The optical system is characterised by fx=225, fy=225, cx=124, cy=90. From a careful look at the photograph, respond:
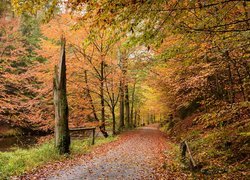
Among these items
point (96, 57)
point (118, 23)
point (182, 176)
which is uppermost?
point (96, 57)

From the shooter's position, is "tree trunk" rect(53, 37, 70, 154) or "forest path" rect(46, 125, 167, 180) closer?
"forest path" rect(46, 125, 167, 180)

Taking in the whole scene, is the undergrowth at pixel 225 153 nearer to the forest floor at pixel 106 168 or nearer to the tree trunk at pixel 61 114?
the forest floor at pixel 106 168

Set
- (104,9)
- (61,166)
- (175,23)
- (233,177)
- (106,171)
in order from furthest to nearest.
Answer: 1. (61,166)
2. (106,171)
3. (233,177)
4. (175,23)
5. (104,9)

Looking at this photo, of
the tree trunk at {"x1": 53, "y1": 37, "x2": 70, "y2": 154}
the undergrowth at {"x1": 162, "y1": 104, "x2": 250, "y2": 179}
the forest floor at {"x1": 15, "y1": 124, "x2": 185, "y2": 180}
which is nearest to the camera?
the undergrowth at {"x1": 162, "y1": 104, "x2": 250, "y2": 179}

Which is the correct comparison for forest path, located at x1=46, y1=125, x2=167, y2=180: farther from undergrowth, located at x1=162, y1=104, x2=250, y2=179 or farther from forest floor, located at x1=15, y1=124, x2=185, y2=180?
undergrowth, located at x1=162, y1=104, x2=250, y2=179

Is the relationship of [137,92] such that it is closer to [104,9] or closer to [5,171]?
[5,171]

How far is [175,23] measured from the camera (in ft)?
15.4

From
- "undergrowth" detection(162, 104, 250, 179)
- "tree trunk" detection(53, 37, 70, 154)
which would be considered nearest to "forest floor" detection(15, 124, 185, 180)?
"undergrowth" detection(162, 104, 250, 179)

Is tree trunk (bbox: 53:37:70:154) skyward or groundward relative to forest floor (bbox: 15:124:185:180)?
skyward

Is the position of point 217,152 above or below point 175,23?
below

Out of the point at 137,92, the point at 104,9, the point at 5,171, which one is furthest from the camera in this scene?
the point at 137,92

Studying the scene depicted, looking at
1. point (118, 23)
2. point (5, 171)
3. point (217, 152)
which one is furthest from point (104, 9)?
point (217, 152)

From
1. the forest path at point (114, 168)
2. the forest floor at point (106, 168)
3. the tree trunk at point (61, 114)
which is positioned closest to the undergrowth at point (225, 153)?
the forest floor at point (106, 168)

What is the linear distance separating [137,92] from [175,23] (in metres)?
30.2
